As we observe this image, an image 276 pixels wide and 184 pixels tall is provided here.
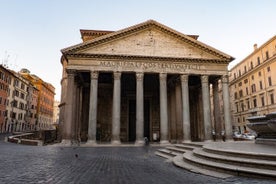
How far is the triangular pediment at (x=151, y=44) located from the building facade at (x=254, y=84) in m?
16.6

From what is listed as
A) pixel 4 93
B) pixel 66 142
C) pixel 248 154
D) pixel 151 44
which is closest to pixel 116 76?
pixel 151 44

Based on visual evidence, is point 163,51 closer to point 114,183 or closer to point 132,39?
point 132,39

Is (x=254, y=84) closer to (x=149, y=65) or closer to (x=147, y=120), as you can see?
(x=147, y=120)

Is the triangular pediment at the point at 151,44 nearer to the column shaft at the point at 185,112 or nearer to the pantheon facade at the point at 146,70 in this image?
the pantheon facade at the point at 146,70

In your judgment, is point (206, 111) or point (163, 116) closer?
point (163, 116)

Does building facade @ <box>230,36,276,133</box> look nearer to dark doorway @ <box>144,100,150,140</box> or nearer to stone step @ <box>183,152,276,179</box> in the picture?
dark doorway @ <box>144,100,150,140</box>

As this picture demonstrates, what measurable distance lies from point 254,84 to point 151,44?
26.8m

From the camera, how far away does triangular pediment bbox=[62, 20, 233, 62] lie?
21.6 meters

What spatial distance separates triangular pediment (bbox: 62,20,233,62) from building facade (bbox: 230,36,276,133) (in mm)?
16631

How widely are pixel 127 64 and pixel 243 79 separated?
32144mm

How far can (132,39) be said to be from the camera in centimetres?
2230

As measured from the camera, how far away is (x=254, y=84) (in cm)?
4006

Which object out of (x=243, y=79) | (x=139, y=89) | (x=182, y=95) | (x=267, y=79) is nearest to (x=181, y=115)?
(x=182, y=95)

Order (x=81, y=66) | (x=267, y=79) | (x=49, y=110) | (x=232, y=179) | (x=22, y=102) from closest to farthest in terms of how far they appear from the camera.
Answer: (x=232, y=179)
(x=81, y=66)
(x=267, y=79)
(x=22, y=102)
(x=49, y=110)
